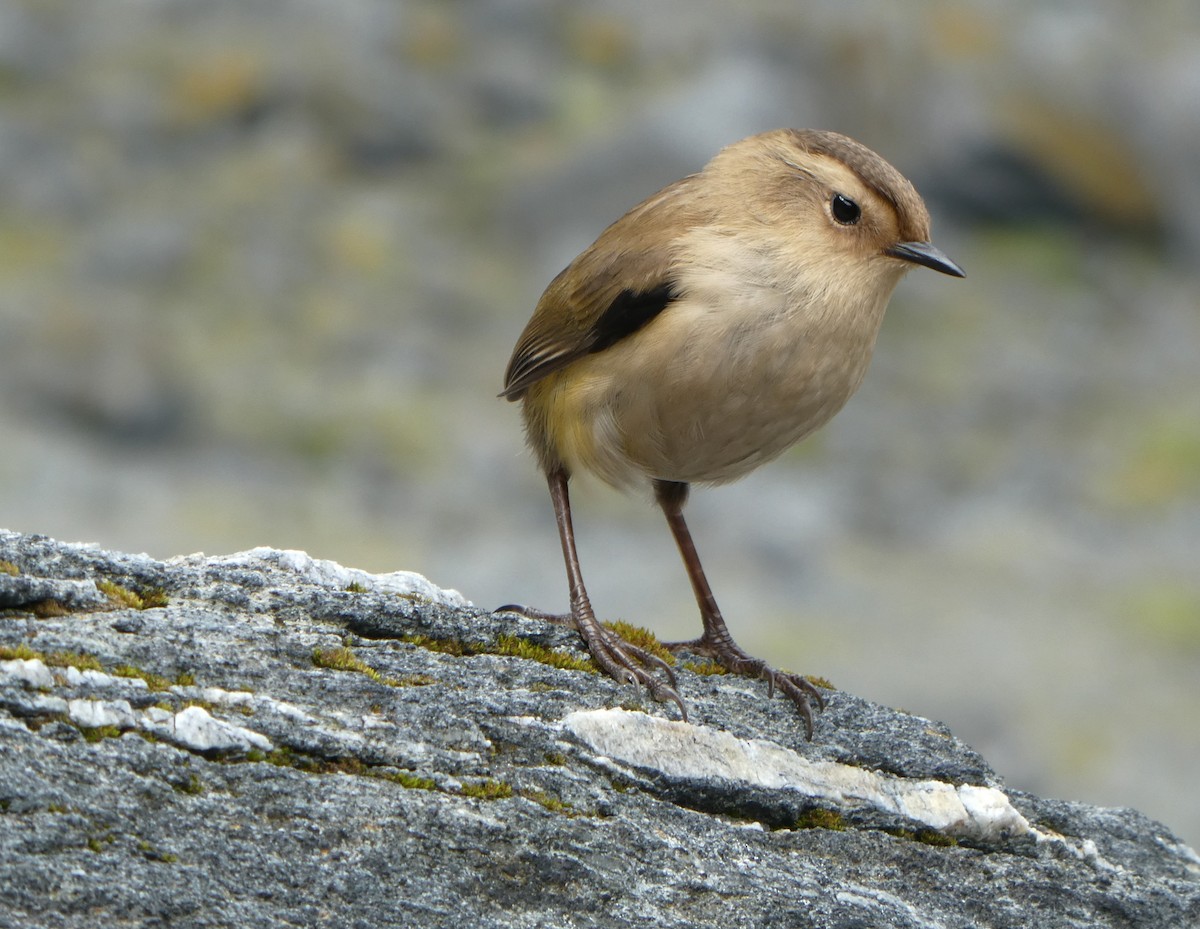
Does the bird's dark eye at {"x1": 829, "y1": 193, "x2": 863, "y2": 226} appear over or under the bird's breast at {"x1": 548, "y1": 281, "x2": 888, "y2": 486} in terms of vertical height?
over

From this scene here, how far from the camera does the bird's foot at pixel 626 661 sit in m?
5.68

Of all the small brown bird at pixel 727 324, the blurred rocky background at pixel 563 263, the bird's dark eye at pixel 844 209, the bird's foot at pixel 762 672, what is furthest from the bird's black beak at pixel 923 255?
the blurred rocky background at pixel 563 263

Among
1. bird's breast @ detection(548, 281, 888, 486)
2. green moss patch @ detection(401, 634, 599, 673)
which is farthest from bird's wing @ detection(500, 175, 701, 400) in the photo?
green moss patch @ detection(401, 634, 599, 673)

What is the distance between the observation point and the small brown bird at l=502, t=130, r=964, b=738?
5.93 meters

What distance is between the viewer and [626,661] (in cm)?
583

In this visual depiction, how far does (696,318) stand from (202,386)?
10.5 m

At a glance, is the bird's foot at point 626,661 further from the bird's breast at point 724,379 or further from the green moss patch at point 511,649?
the bird's breast at point 724,379

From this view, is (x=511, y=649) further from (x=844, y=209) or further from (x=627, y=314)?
(x=844, y=209)

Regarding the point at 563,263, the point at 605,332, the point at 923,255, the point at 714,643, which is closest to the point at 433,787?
the point at 714,643

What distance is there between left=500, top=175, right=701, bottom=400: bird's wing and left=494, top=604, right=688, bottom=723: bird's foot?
1.21 m

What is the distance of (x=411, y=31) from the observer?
2061cm

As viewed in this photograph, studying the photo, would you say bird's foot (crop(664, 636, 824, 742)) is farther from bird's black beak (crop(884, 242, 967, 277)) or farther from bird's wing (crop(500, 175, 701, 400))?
bird's black beak (crop(884, 242, 967, 277))

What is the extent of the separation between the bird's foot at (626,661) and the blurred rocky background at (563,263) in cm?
675

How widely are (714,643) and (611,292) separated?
164cm
